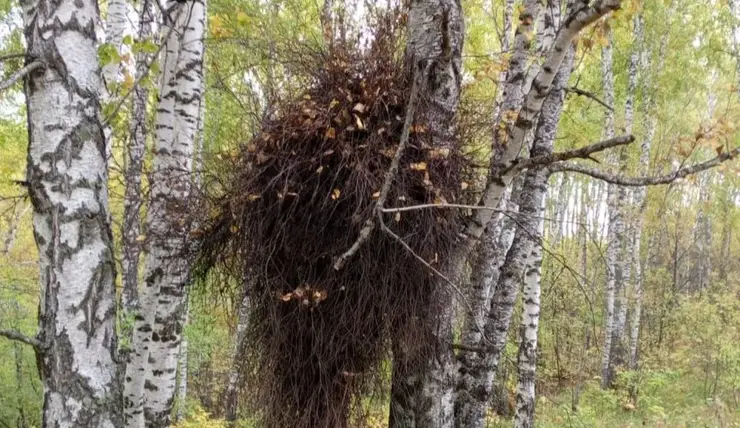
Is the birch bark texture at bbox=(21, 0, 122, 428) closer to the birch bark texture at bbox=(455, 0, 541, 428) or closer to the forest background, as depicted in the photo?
the forest background

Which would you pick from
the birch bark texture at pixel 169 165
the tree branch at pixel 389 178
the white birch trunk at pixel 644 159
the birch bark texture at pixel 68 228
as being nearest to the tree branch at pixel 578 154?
the tree branch at pixel 389 178

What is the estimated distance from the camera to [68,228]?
1.48m

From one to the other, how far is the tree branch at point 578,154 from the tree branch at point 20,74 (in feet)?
5.21

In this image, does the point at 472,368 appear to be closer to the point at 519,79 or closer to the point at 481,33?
the point at 519,79

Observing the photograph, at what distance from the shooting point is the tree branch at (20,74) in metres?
1.31

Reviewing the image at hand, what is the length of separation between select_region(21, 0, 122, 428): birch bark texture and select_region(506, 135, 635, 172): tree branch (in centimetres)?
146

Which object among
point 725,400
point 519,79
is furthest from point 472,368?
point 725,400

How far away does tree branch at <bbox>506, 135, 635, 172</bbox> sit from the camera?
1.44m

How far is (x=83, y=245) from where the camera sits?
1.50 m

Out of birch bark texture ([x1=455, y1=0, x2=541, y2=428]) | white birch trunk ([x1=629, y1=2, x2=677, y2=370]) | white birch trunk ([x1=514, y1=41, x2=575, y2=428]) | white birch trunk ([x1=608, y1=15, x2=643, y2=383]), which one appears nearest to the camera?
birch bark texture ([x1=455, y1=0, x2=541, y2=428])

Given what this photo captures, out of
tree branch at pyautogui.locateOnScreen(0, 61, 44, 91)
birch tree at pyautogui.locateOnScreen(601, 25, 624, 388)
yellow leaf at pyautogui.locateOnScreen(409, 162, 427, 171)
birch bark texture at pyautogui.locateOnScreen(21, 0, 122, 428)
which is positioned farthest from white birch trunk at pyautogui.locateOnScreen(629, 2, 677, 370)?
tree branch at pyautogui.locateOnScreen(0, 61, 44, 91)

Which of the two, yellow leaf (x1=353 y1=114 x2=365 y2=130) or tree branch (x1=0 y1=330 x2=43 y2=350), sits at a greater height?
yellow leaf (x1=353 y1=114 x2=365 y2=130)

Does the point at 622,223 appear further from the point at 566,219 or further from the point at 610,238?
the point at 566,219

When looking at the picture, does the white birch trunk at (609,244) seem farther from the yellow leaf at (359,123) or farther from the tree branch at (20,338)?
the tree branch at (20,338)
